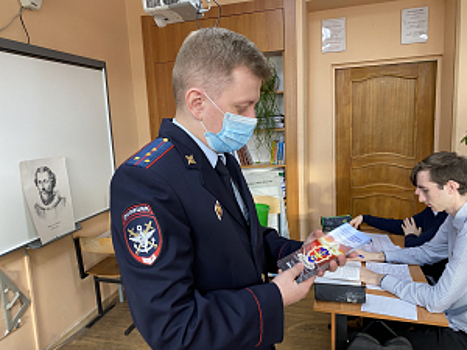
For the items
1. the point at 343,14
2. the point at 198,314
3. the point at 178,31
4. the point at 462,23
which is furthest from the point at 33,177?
the point at 462,23

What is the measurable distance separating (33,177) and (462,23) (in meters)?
3.78

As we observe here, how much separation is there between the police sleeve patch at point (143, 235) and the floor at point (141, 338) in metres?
1.94

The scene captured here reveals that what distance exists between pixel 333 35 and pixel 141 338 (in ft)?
11.7

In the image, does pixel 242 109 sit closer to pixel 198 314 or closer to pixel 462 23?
pixel 198 314

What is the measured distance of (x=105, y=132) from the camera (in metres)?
2.87

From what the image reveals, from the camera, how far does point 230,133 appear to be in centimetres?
98

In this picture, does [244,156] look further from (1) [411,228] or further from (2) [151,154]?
(2) [151,154]

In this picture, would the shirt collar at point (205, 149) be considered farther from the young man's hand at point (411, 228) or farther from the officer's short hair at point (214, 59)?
the young man's hand at point (411, 228)

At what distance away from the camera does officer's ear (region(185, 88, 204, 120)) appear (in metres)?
0.91

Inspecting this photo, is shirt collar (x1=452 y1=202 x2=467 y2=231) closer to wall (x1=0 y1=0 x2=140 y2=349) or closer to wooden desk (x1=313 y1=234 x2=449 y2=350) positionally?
wooden desk (x1=313 y1=234 x2=449 y2=350)

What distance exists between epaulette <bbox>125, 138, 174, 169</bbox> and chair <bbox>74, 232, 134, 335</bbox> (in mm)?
1724

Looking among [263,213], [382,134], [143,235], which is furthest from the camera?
[382,134]

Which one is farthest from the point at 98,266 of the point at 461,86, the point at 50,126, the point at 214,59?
the point at 461,86

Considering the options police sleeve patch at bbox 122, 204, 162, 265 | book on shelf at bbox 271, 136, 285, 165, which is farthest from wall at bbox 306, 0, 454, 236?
police sleeve patch at bbox 122, 204, 162, 265
